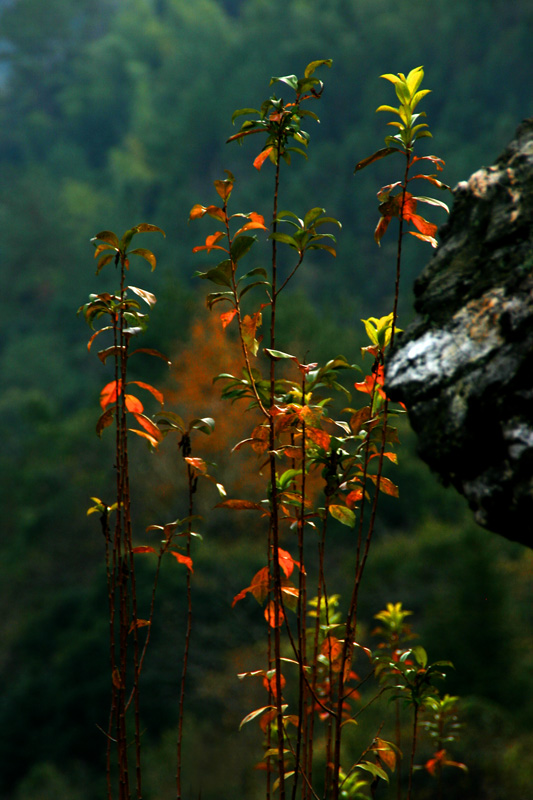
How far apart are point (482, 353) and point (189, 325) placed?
1463 centimetres

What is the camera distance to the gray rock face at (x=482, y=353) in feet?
2.97

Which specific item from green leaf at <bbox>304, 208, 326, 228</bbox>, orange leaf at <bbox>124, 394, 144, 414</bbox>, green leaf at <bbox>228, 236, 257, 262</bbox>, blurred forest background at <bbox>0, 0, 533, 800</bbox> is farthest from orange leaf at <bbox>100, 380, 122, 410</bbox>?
blurred forest background at <bbox>0, 0, 533, 800</bbox>

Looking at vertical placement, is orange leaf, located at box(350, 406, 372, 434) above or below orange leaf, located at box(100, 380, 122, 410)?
below

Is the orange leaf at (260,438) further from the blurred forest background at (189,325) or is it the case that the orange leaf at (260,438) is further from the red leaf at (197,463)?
the blurred forest background at (189,325)

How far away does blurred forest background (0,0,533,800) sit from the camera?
27.2ft

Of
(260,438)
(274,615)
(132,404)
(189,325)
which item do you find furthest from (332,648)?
(189,325)

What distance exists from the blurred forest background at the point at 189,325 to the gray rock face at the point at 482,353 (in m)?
3.65

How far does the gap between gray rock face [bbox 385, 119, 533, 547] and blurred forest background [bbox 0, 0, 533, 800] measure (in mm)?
3652

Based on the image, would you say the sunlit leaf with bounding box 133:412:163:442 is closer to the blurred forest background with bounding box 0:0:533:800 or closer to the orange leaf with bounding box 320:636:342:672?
the orange leaf with bounding box 320:636:342:672

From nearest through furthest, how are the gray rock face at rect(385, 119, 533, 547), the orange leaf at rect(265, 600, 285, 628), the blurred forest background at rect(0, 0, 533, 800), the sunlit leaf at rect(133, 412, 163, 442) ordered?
the gray rock face at rect(385, 119, 533, 547) → the orange leaf at rect(265, 600, 285, 628) → the sunlit leaf at rect(133, 412, 163, 442) → the blurred forest background at rect(0, 0, 533, 800)

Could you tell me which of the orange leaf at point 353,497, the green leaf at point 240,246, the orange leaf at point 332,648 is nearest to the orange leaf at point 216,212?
the green leaf at point 240,246

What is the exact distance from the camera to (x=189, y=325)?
50.5 feet

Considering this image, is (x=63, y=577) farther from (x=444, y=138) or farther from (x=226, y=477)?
(x=444, y=138)

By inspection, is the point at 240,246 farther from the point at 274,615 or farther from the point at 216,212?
the point at 274,615
